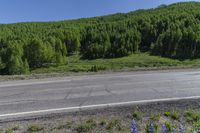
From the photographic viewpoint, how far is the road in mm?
8766

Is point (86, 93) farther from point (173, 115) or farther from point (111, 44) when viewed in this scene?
point (111, 44)

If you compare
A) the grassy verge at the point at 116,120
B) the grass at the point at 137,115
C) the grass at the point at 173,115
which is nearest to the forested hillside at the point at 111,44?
the grassy verge at the point at 116,120

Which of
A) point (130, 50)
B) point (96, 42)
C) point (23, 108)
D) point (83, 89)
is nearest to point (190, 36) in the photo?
point (130, 50)

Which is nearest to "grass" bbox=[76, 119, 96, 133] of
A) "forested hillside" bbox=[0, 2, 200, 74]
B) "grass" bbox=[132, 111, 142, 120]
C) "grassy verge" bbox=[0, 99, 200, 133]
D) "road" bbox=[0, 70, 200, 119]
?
"grassy verge" bbox=[0, 99, 200, 133]

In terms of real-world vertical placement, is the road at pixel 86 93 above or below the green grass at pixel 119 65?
above

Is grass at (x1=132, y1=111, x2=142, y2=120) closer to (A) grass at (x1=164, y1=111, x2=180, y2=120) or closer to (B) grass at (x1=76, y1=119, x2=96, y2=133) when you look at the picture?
(A) grass at (x1=164, y1=111, x2=180, y2=120)

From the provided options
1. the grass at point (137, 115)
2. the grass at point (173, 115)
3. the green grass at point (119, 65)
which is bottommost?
the green grass at point (119, 65)

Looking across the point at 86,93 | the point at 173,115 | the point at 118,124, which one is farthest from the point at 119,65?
the point at 118,124

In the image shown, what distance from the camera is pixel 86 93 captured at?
10352 millimetres

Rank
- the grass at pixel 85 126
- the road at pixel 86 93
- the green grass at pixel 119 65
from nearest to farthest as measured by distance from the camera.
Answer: the grass at pixel 85 126
the road at pixel 86 93
the green grass at pixel 119 65

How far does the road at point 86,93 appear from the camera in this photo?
28.8 ft

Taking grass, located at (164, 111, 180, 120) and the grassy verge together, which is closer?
the grassy verge

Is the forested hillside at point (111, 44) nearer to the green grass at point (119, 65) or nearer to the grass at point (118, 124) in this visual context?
the green grass at point (119, 65)

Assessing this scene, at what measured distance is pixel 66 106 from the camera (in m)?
8.73
